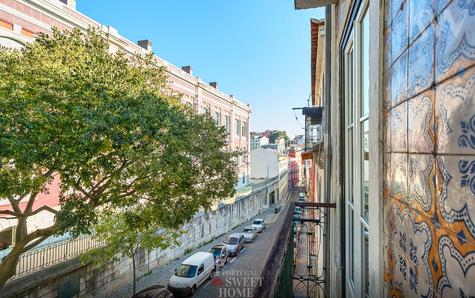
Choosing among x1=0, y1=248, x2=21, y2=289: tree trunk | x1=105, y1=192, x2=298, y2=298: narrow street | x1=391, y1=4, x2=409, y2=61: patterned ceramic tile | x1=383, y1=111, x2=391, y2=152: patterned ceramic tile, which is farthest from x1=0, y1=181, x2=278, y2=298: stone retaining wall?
x1=391, y1=4, x2=409, y2=61: patterned ceramic tile

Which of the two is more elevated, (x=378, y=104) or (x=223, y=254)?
(x=378, y=104)

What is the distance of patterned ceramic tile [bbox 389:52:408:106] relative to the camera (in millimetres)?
1481

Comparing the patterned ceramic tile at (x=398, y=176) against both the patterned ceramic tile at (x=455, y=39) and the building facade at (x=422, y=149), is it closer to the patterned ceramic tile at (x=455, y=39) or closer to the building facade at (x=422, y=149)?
the building facade at (x=422, y=149)

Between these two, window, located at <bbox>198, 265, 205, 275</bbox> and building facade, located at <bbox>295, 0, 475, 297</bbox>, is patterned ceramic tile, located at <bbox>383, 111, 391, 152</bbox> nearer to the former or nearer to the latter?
building facade, located at <bbox>295, 0, 475, 297</bbox>

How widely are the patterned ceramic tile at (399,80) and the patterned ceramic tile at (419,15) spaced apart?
0.46ft

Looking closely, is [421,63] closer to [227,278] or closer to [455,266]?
[455,266]

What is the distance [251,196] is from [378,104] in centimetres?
2801

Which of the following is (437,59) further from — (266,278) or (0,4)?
(0,4)

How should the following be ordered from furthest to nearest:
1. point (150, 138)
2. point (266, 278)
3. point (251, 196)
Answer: point (251, 196) → point (150, 138) → point (266, 278)

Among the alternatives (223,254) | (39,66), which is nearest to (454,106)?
(39,66)

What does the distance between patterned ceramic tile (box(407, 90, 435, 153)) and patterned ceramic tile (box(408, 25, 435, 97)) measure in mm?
46

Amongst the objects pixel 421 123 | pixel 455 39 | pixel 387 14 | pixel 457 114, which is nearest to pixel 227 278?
pixel 387 14

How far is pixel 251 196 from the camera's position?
96.5 feet

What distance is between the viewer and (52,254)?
30.1ft
